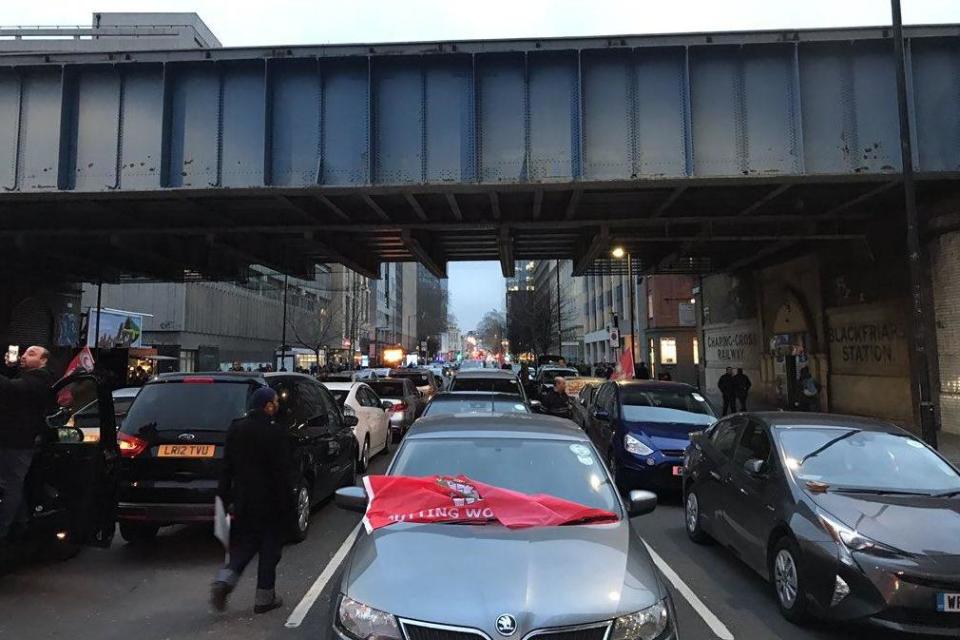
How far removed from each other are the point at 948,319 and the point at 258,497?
16.7 m

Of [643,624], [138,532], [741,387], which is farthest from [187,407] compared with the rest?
[741,387]

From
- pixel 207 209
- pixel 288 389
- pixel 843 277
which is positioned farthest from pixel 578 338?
pixel 288 389

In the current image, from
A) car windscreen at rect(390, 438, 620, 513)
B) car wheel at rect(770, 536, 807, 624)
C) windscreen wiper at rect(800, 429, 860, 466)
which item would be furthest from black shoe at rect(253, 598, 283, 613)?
windscreen wiper at rect(800, 429, 860, 466)

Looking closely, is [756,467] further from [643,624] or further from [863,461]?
[643,624]

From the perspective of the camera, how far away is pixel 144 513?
6.16m

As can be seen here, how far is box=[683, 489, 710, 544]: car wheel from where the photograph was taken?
686 cm

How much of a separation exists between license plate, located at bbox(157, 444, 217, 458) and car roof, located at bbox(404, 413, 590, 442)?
2.40 m

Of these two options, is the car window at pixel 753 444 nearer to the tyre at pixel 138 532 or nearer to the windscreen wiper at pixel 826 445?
the windscreen wiper at pixel 826 445

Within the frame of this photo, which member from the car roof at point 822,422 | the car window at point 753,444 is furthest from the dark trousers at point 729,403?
the car window at point 753,444

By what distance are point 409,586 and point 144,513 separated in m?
4.33

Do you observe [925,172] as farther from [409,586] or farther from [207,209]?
[207,209]

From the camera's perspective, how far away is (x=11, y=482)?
17.0ft

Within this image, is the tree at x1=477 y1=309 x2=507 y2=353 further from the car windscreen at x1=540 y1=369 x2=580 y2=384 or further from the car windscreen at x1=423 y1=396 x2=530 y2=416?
the car windscreen at x1=423 y1=396 x2=530 y2=416

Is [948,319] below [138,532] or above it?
above
